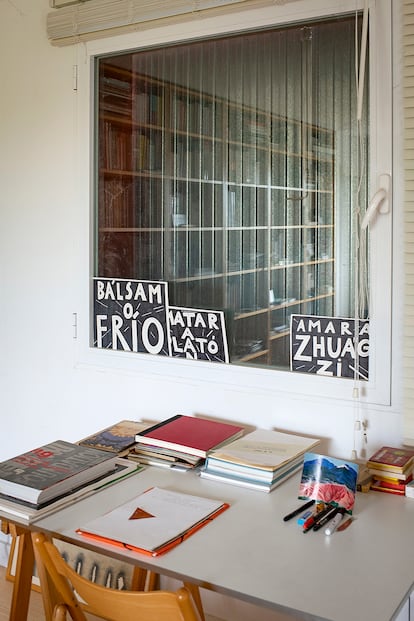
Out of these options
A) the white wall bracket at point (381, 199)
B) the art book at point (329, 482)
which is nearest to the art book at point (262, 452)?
the art book at point (329, 482)

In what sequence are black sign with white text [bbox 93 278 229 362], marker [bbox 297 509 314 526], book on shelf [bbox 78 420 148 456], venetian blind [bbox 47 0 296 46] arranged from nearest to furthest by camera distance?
marker [bbox 297 509 314 526] < book on shelf [bbox 78 420 148 456] < venetian blind [bbox 47 0 296 46] < black sign with white text [bbox 93 278 229 362]

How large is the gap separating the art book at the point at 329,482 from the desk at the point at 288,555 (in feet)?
0.16

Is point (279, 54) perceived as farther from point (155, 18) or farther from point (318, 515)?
point (318, 515)

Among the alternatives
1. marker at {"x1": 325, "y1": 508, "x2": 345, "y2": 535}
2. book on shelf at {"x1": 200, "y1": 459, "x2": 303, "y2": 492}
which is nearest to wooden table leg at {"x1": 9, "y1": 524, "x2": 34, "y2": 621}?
book on shelf at {"x1": 200, "y1": 459, "x2": 303, "y2": 492}

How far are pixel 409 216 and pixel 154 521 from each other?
1.01 meters

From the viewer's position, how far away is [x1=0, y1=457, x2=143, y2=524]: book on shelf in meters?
1.66

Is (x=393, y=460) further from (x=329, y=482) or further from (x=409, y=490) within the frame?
(x=329, y=482)

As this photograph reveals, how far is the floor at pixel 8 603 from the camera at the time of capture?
2471 mm

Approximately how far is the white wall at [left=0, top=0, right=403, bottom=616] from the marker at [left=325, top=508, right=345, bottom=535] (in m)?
0.78

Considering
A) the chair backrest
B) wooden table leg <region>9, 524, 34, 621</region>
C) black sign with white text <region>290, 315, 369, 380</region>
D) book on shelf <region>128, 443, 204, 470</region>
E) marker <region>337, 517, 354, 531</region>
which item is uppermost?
black sign with white text <region>290, 315, 369, 380</region>

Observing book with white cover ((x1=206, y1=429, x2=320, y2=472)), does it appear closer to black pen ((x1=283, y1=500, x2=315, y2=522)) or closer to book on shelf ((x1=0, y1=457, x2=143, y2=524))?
black pen ((x1=283, y1=500, x2=315, y2=522))

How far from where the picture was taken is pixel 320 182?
7.05ft

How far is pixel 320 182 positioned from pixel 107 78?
924mm

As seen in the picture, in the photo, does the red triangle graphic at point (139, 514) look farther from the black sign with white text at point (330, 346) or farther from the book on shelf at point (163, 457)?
the black sign with white text at point (330, 346)
